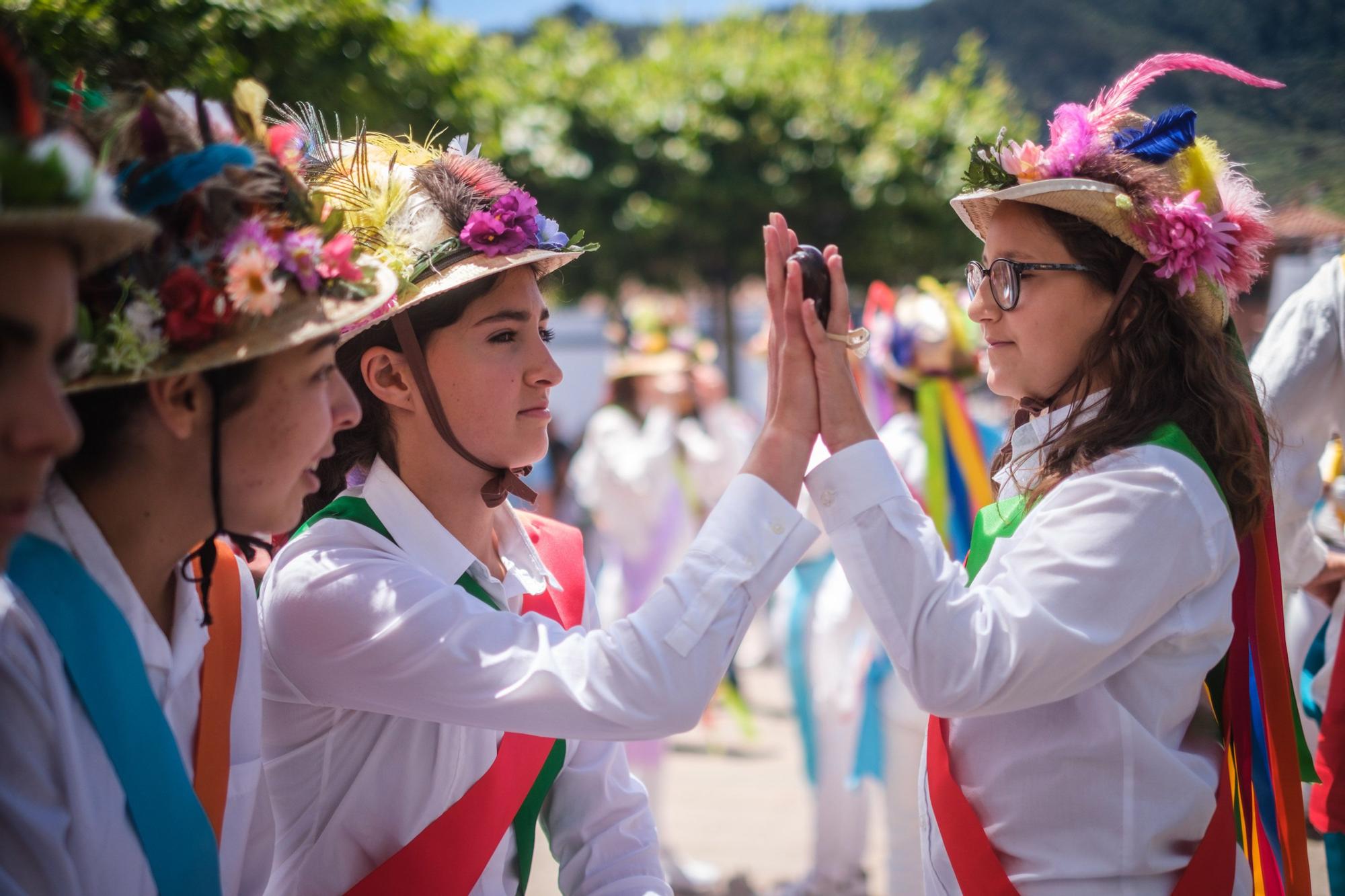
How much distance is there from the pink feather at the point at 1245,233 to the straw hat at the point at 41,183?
1867 millimetres

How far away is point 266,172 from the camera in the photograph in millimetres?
1729

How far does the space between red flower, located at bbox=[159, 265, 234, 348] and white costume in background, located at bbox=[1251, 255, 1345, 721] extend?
2.56m

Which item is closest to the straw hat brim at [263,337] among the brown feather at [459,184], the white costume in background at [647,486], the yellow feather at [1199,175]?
the brown feather at [459,184]

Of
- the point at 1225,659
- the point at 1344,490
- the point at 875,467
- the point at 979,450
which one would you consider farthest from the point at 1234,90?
the point at 875,467

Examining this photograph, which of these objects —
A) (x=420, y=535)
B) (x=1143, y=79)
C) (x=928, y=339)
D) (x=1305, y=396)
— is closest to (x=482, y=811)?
(x=420, y=535)

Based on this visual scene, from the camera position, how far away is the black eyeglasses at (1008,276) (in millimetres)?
2100

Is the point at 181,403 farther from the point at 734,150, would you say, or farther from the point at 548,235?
the point at 734,150

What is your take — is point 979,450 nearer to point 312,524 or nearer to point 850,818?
point 850,818

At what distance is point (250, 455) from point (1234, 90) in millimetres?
3311

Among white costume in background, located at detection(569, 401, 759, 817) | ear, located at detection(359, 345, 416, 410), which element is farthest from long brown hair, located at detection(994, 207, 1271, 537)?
white costume in background, located at detection(569, 401, 759, 817)

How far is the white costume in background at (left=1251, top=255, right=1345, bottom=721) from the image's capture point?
3.03 m

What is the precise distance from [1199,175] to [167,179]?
5.87 ft

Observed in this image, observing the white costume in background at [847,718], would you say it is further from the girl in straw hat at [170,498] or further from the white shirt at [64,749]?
the white shirt at [64,749]

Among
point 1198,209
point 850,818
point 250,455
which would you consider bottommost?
point 850,818
